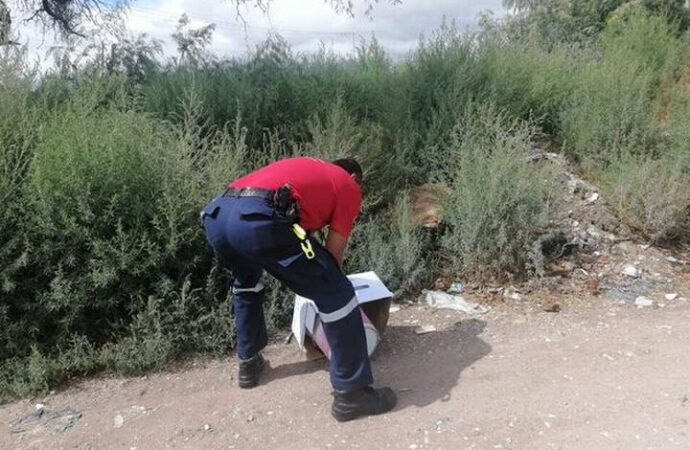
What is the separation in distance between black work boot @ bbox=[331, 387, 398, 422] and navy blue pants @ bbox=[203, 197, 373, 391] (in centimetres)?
6

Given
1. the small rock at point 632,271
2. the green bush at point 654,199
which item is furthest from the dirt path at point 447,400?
the green bush at point 654,199

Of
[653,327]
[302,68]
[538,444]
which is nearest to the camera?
[538,444]

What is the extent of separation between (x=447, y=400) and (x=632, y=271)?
273 cm

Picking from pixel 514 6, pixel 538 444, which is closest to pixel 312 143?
pixel 538 444

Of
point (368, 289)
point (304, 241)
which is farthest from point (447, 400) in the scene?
point (304, 241)

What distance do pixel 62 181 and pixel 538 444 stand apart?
3.24 m

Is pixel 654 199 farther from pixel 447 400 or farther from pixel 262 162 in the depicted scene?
pixel 262 162

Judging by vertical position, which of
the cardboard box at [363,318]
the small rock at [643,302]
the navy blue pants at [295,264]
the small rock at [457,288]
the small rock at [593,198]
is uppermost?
the navy blue pants at [295,264]

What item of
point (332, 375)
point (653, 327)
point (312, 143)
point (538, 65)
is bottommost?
point (653, 327)

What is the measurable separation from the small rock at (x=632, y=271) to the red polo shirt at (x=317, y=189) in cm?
320

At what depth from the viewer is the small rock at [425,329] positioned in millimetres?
4383

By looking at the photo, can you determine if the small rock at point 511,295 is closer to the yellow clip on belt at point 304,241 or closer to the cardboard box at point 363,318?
the cardboard box at point 363,318

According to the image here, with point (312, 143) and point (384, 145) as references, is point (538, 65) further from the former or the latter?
point (312, 143)

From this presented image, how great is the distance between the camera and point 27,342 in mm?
3814
